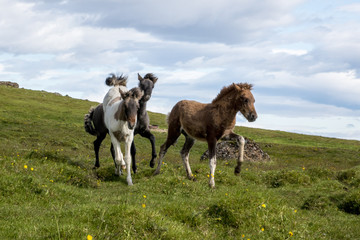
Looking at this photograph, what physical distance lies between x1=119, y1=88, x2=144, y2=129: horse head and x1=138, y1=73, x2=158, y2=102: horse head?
3.63ft

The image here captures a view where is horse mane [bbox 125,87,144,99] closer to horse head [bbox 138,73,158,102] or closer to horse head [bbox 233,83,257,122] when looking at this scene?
horse head [bbox 138,73,158,102]

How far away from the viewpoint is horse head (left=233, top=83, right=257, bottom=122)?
1292 centimetres

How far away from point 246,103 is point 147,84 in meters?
3.99

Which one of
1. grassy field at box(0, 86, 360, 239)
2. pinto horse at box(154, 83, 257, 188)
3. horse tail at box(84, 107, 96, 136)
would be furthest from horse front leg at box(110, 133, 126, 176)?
horse tail at box(84, 107, 96, 136)

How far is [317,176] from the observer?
18.2 meters

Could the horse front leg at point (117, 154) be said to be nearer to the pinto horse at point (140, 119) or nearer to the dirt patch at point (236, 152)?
the pinto horse at point (140, 119)

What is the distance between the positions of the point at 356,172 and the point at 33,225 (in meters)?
15.3

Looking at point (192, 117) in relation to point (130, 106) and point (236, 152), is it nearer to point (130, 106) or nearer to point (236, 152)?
point (130, 106)

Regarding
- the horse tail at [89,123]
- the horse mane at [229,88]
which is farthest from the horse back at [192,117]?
the horse tail at [89,123]

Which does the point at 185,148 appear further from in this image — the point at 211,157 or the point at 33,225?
the point at 33,225

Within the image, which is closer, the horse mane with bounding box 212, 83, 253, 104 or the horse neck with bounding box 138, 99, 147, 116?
the horse mane with bounding box 212, 83, 253, 104

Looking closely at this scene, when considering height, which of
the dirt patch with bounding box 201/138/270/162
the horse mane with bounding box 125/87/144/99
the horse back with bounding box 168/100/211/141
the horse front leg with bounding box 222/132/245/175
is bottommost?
the dirt patch with bounding box 201/138/270/162

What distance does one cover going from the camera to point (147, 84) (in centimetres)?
1484

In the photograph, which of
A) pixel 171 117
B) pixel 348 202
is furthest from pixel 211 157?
pixel 348 202
